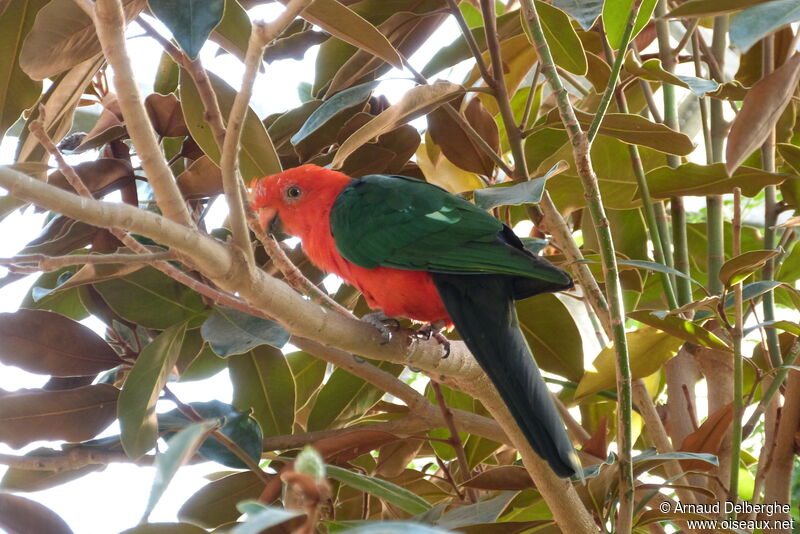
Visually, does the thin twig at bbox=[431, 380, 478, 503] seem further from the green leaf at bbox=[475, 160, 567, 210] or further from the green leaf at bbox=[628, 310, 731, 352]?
the green leaf at bbox=[475, 160, 567, 210]

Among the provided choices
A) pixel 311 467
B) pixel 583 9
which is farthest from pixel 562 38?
pixel 311 467

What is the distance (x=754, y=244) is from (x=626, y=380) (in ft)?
3.81

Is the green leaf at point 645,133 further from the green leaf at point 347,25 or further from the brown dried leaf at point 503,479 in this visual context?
the brown dried leaf at point 503,479

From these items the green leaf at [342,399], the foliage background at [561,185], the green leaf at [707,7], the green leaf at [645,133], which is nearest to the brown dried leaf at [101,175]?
the foliage background at [561,185]

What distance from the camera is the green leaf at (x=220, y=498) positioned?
1.75 meters

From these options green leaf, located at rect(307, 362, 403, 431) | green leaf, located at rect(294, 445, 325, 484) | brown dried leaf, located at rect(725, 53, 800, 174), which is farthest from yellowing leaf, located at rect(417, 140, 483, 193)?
green leaf, located at rect(294, 445, 325, 484)

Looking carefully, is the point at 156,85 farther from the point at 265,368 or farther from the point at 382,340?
the point at 382,340

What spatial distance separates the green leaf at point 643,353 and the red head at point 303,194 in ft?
2.51

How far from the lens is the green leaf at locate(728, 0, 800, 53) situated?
106 cm

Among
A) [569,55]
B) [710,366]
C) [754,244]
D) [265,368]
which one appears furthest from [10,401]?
[754,244]

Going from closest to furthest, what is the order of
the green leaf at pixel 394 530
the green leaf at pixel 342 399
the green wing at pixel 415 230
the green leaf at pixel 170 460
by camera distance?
1. the green leaf at pixel 394 530
2. the green leaf at pixel 170 460
3. the green wing at pixel 415 230
4. the green leaf at pixel 342 399

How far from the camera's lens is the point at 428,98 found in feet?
5.11

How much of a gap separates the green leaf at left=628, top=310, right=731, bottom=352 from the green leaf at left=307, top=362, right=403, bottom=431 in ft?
2.25

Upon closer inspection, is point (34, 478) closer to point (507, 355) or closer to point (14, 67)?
point (14, 67)
